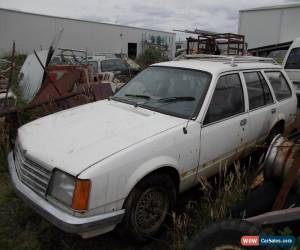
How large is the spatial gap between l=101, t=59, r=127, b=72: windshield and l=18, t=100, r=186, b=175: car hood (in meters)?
8.54

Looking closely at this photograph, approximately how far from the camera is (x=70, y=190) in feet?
8.29

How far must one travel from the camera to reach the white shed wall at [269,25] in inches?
517

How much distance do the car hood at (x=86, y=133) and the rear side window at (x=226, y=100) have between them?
17.7 inches

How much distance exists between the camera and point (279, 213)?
7.51 ft

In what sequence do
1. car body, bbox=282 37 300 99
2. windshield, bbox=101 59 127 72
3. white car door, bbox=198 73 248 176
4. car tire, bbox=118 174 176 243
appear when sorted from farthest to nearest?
windshield, bbox=101 59 127 72 → car body, bbox=282 37 300 99 → white car door, bbox=198 73 248 176 → car tire, bbox=118 174 176 243

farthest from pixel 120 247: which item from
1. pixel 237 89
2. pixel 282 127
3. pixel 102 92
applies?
pixel 102 92

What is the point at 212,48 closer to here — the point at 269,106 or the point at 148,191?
the point at 269,106

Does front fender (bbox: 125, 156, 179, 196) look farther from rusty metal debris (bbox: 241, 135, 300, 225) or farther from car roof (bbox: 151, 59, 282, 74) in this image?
car roof (bbox: 151, 59, 282, 74)

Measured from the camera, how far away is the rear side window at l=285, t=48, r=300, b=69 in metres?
7.80

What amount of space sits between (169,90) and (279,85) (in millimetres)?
2180

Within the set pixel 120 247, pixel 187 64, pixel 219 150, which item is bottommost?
pixel 120 247

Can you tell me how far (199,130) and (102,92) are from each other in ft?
11.2

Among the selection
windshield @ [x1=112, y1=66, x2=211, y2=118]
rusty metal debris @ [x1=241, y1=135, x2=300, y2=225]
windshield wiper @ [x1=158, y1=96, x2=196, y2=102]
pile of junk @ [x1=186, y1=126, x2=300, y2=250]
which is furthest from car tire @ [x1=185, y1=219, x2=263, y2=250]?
windshield wiper @ [x1=158, y1=96, x2=196, y2=102]

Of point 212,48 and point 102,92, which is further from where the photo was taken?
point 212,48
